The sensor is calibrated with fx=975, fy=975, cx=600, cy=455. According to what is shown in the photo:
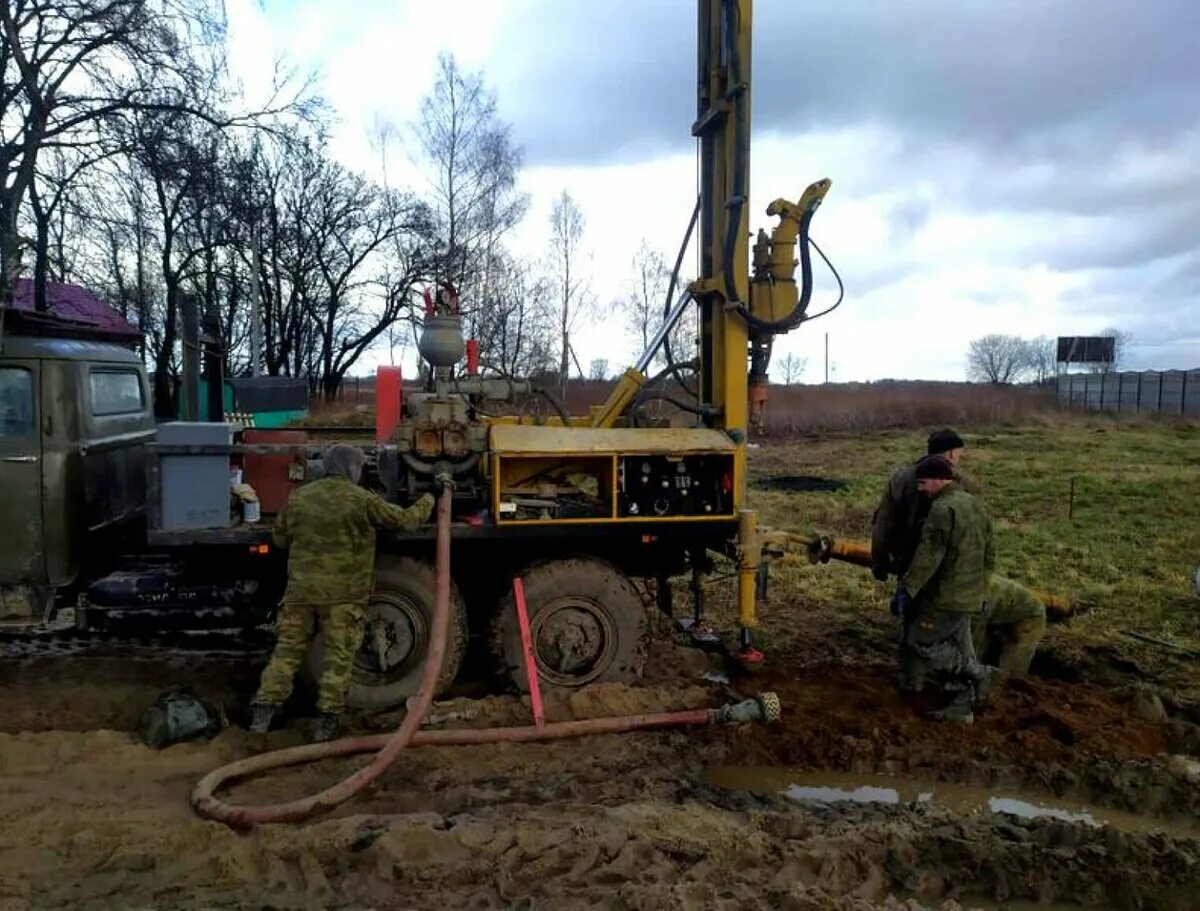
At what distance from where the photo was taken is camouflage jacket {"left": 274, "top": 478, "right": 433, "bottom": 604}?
5367 millimetres

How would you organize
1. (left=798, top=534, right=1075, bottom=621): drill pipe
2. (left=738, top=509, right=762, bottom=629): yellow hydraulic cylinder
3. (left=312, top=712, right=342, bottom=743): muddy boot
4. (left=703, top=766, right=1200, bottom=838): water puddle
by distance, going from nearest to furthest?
1. (left=703, top=766, right=1200, bottom=838): water puddle
2. (left=312, top=712, right=342, bottom=743): muddy boot
3. (left=738, top=509, right=762, bottom=629): yellow hydraulic cylinder
4. (left=798, top=534, right=1075, bottom=621): drill pipe

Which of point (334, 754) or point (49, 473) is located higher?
point (49, 473)

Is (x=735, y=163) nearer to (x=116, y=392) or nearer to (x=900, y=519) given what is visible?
(x=900, y=519)

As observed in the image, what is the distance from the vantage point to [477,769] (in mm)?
4973

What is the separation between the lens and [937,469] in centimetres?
587

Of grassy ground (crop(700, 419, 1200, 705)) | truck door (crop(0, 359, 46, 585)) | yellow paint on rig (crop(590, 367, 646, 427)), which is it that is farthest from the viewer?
grassy ground (crop(700, 419, 1200, 705))

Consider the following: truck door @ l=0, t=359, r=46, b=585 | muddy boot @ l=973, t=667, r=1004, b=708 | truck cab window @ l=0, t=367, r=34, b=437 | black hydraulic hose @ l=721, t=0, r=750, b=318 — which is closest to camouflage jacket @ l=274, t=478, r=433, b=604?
truck door @ l=0, t=359, r=46, b=585

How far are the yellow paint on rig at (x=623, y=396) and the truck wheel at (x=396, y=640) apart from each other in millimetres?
1548

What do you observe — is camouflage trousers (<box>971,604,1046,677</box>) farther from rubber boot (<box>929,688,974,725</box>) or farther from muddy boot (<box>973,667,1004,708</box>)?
rubber boot (<box>929,688,974,725</box>)

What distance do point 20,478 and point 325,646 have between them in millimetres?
2050

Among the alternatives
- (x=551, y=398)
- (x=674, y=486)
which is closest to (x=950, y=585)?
(x=674, y=486)

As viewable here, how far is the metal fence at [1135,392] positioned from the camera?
3484cm

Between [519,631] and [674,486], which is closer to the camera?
[519,631]

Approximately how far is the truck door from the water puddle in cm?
407
